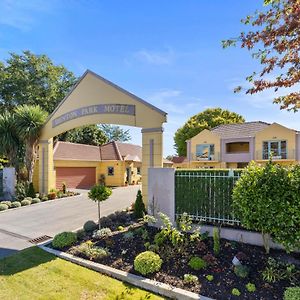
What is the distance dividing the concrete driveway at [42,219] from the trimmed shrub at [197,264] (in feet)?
17.6

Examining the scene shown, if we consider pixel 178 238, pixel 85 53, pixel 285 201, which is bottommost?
pixel 178 238

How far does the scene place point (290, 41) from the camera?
5.95 meters

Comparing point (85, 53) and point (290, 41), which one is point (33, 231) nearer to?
point (85, 53)

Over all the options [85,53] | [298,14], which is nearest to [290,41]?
[298,14]

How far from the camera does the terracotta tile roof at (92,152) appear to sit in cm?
2367

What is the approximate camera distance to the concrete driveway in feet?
27.9

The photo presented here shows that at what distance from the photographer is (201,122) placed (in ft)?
141

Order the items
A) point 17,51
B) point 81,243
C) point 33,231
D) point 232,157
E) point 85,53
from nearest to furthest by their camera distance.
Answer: point 81,243, point 33,231, point 85,53, point 17,51, point 232,157

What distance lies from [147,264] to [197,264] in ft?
3.81

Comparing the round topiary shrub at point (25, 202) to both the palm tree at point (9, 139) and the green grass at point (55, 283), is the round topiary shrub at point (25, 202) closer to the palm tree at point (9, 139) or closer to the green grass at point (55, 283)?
the palm tree at point (9, 139)

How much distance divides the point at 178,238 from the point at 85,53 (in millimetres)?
10305

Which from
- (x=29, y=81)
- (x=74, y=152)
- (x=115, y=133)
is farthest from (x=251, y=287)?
(x=115, y=133)

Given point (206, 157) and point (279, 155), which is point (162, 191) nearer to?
point (206, 157)

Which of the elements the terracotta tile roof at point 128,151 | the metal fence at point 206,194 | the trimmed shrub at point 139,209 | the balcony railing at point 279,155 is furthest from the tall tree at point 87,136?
the metal fence at point 206,194
